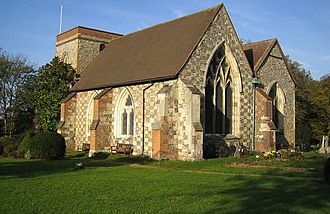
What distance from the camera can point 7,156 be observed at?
2708 cm

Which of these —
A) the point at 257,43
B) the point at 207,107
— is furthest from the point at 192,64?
the point at 257,43

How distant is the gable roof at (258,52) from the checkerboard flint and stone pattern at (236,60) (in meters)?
2.14

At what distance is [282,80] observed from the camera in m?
33.2

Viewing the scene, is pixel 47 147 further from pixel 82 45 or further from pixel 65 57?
pixel 65 57

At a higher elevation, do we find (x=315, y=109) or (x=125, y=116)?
(x=315, y=109)

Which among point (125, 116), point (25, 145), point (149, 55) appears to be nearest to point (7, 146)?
point (25, 145)

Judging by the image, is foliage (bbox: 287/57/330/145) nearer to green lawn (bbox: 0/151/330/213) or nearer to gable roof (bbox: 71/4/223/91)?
gable roof (bbox: 71/4/223/91)

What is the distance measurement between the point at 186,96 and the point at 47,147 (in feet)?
29.7

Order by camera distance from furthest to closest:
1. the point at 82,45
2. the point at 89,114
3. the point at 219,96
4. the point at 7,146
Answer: the point at 82,45 → the point at 89,114 → the point at 7,146 → the point at 219,96

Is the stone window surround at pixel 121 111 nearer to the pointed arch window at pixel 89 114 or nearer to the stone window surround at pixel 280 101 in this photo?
the pointed arch window at pixel 89 114

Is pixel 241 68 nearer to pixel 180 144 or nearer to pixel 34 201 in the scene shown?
pixel 180 144

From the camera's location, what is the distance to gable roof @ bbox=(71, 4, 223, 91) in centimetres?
2584

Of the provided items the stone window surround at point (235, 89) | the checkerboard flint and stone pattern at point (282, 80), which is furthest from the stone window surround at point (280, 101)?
the stone window surround at point (235, 89)

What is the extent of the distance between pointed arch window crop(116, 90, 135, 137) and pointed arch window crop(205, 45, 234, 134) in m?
5.94
